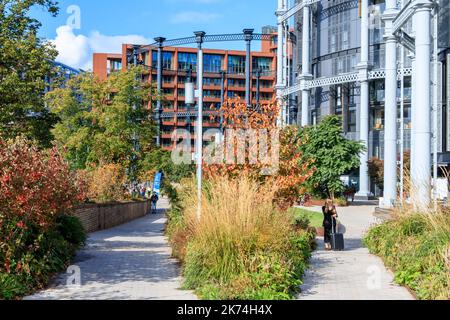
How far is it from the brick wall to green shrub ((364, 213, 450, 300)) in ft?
33.8

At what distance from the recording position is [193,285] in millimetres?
9516

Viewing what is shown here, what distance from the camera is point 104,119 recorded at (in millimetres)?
32031

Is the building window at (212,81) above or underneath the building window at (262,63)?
underneath

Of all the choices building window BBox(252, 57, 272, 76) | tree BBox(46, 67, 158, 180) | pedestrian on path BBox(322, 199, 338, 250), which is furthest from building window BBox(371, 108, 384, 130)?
building window BBox(252, 57, 272, 76)

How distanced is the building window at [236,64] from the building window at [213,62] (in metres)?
1.74

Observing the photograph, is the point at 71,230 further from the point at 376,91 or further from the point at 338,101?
the point at 338,101

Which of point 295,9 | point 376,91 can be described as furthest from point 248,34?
point 376,91

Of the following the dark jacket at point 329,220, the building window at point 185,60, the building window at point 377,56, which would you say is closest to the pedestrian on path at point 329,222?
the dark jacket at point 329,220

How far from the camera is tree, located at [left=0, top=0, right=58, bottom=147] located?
50.2 feet

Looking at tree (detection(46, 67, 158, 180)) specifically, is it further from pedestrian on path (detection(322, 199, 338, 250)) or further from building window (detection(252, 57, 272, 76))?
building window (detection(252, 57, 272, 76))

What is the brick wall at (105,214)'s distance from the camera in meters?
21.6

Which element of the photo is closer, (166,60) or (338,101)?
(338,101)

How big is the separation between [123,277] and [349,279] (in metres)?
3.80

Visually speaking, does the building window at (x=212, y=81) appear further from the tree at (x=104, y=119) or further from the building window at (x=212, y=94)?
the tree at (x=104, y=119)
